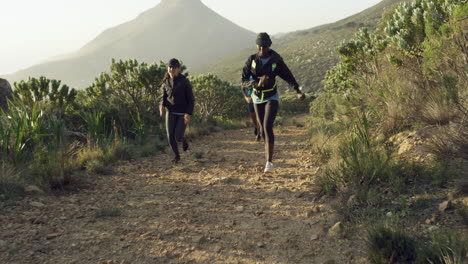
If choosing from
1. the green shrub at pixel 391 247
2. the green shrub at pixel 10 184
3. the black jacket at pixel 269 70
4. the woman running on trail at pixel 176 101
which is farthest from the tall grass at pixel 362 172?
the green shrub at pixel 10 184

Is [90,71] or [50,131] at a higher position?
[90,71]

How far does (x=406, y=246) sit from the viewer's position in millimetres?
2480

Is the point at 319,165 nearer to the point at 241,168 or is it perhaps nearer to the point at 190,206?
the point at 241,168

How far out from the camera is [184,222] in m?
3.64

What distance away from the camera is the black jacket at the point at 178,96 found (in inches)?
250

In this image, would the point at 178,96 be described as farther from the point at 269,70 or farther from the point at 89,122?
the point at 89,122

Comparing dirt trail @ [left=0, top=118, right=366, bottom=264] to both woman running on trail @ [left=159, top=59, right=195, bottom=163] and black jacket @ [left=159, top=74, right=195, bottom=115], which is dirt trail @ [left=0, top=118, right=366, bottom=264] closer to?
woman running on trail @ [left=159, top=59, right=195, bottom=163]

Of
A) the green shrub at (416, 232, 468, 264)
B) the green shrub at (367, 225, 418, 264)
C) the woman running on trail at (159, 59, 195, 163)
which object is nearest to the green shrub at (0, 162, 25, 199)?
the woman running on trail at (159, 59, 195, 163)

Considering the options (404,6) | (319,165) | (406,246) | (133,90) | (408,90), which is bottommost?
(319,165)

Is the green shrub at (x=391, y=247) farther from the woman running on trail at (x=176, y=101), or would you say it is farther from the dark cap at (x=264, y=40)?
the woman running on trail at (x=176, y=101)

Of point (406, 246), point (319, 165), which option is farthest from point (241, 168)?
point (406, 246)

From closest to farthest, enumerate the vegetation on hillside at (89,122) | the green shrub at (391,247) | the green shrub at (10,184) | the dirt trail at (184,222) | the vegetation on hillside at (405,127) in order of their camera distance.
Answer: the green shrub at (391,247)
the dirt trail at (184,222)
the vegetation on hillside at (405,127)
the green shrub at (10,184)
the vegetation on hillside at (89,122)

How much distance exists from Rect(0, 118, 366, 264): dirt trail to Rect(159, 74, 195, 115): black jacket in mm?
1349

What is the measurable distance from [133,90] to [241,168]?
269 inches
